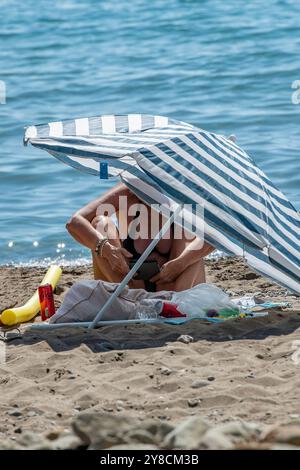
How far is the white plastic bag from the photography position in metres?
5.79

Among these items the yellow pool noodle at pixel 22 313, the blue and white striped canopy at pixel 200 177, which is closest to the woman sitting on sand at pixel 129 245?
the blue and white striped canopy at pixel 200 177

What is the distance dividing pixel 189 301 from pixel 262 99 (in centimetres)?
856

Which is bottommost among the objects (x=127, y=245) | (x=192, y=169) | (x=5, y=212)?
(x=5, y=212)

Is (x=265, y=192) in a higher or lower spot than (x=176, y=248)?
higher

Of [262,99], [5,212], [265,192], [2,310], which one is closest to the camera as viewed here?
[265,192]

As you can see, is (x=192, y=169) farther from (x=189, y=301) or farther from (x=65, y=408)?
(x=65, y=408)

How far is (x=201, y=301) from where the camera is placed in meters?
5.80

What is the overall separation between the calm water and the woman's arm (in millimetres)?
2504

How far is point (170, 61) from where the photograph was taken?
16406 millimetres

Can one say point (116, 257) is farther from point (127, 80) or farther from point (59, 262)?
point (127, 80)

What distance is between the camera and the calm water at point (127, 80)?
10.0 meters

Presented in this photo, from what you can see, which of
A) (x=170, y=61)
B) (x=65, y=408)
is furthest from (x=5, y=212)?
(x=170, y=61)

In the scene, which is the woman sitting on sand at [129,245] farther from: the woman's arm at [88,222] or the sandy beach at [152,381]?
the sandy beach at [152,381]

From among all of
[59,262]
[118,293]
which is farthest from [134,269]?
[59,262]
